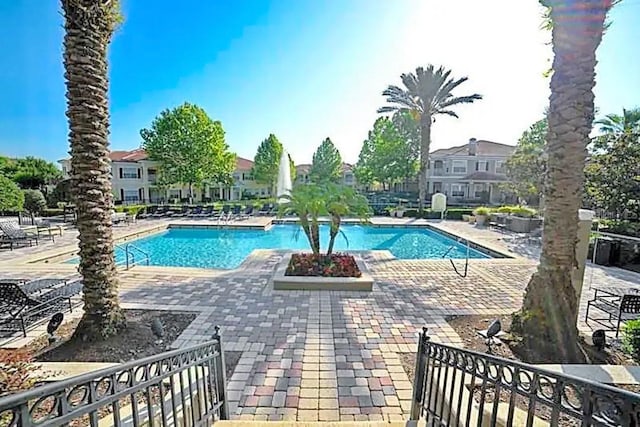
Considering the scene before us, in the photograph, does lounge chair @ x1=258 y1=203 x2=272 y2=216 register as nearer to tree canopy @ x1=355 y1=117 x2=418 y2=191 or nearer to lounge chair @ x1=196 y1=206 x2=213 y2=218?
lounge chair @ x1=196 y1=206 x2=213 y2=218

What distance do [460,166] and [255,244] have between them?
105 feet

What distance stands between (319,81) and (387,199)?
2063 centimetres

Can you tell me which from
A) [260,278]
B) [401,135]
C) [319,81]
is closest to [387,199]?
[401,135]

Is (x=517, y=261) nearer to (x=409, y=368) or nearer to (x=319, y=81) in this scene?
(x=409, y=368)

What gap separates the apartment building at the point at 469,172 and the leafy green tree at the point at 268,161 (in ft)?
64.0

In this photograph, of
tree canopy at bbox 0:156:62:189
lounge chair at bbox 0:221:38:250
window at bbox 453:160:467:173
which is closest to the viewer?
lounge chair at bbox 0:221:38:250

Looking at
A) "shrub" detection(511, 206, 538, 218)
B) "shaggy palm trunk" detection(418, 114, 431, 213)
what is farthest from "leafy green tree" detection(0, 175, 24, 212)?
"shrub" detection(511, 206, 538, 218)

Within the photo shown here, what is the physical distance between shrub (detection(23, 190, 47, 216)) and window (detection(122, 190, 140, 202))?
46.9 ft

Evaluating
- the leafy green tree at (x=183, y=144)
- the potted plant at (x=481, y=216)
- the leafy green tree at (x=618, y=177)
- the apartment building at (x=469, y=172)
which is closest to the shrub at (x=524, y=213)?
the potted plant at (x=481, y=216)

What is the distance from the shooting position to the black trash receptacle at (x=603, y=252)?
11203 mm

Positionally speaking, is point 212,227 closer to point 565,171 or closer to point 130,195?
point 565,171

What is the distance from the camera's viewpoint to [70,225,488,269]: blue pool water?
1395 centimetres

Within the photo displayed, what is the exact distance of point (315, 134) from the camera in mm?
49125

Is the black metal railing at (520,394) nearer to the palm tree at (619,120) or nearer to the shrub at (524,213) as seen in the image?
the shrub at (524,213)
